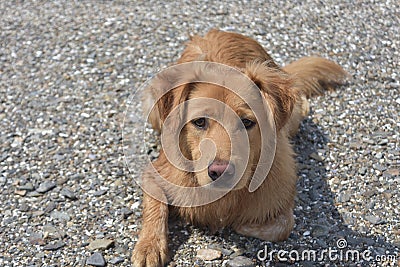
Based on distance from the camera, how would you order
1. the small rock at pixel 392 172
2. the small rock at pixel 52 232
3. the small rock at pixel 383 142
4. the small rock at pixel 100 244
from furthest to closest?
the small rock at pixel 383 142 < the small rock at pixel 392 172 < the small rock at pixel 52 232 < the small rock at pixel 100 244

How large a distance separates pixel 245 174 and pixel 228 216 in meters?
0.59

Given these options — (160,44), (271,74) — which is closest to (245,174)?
(271,74)

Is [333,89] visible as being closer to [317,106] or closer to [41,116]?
[317,106]

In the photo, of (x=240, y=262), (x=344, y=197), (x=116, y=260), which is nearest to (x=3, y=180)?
(x=116, y=260)

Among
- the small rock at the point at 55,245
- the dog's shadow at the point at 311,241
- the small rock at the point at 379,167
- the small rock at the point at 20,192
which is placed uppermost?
the small rock at the point at 379,167

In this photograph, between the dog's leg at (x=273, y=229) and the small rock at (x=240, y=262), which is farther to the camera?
the dog's leg at (x=273, y=229)

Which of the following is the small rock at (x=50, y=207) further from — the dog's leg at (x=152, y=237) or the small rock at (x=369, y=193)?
the small rock at (x=369, y=193)

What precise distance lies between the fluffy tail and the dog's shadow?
4.68 ft

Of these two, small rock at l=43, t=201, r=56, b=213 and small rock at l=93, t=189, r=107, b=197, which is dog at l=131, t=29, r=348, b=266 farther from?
small rock at l=43, t=201, r=56, b=213

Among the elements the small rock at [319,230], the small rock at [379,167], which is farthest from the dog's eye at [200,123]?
the small rock at [379,167]

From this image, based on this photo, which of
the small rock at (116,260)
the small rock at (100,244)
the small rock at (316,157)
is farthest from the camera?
the small rock at (316,157)

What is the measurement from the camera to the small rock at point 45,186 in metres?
5.59

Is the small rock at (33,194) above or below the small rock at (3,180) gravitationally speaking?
above

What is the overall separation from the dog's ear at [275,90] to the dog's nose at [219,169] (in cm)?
65
